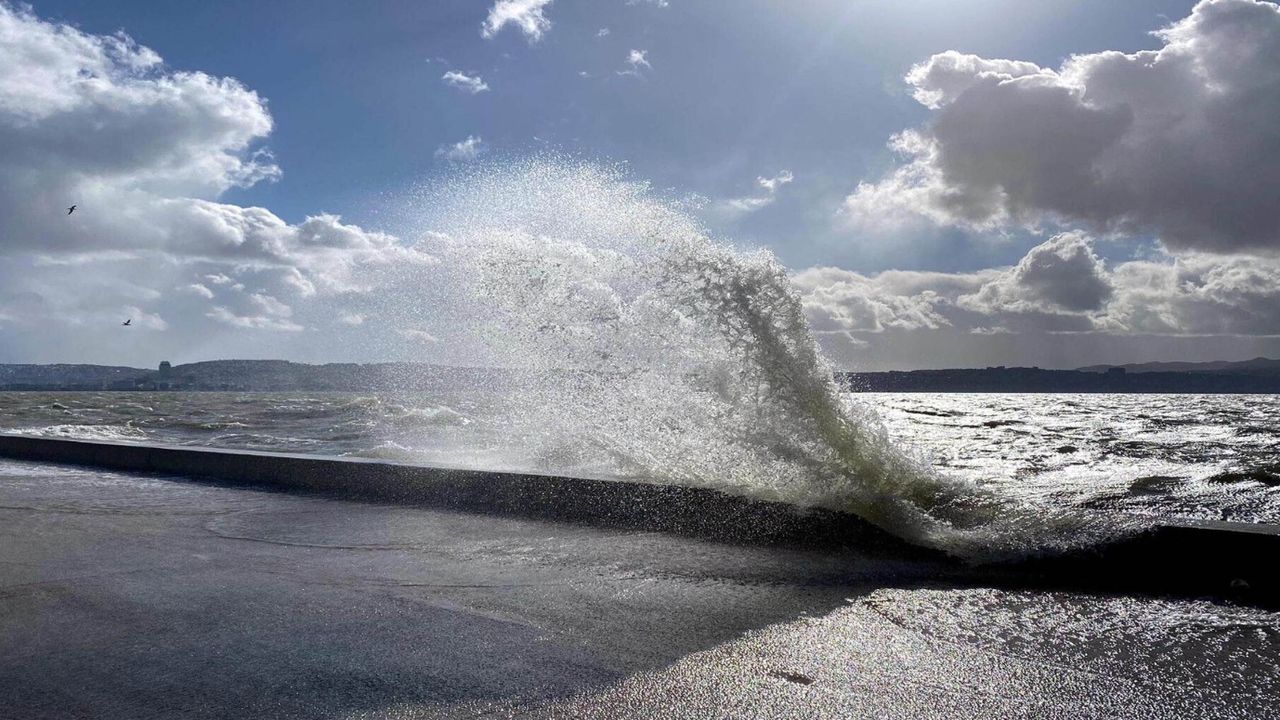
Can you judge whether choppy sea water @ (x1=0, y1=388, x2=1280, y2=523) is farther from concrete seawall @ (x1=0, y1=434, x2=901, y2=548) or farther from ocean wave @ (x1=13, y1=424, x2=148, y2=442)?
concrete seawall @ (x1=0, y1=434, x2=901, y2=548)

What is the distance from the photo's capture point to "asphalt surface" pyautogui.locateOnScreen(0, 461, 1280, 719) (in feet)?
6.76

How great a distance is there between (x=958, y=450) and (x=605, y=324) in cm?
777

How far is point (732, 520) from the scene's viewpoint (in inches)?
175

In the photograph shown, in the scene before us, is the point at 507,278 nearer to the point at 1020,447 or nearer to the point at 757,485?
the point at 757,485

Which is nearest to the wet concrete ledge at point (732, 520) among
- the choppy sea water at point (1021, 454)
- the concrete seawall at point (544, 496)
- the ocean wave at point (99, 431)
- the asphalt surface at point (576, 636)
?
the concrete seawall at point (544, 496)

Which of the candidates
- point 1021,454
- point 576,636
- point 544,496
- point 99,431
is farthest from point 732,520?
point 99,431

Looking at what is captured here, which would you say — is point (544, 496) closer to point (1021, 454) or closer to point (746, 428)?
point (746, 428)

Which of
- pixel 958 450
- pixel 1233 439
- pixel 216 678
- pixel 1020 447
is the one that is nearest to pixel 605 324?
pixel 216 678

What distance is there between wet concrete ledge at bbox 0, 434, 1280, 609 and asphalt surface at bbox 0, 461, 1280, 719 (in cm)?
20

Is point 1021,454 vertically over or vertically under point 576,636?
under

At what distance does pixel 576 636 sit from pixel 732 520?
6.57 ft

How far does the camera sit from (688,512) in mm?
4594

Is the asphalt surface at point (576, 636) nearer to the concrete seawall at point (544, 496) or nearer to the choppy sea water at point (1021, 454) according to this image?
the concrete seawall at point (544, 496)

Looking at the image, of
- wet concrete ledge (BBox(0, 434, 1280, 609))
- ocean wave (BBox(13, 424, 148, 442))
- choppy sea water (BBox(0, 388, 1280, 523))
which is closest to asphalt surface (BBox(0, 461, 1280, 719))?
wet concrete ledge (BBox(0, 434, 1280, 609))
